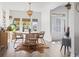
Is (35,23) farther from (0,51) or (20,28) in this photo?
(0,51)

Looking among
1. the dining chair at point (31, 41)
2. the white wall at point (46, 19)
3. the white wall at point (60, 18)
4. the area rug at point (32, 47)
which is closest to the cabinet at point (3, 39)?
the area rug at point (32, 47)

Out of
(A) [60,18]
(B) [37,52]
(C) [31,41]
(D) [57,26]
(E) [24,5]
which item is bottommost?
(B) [37,52]

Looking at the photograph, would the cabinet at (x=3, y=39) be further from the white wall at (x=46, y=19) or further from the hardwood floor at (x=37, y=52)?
the white wall at (x=46, y=19)

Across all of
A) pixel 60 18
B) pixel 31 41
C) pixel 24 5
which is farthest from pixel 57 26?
pixel 24 5

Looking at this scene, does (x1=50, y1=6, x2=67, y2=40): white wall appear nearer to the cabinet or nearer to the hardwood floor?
A: the hardwood floor

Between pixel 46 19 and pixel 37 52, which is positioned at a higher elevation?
pixel 46 19

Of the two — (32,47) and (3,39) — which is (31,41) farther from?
(3,39)

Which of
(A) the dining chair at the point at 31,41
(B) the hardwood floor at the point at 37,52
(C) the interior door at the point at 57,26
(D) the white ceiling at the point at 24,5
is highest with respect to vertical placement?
(D) the white ceiling at the point at 24,5

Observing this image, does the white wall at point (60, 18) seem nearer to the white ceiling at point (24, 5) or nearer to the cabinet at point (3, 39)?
the white ceiling at point (24, 5)

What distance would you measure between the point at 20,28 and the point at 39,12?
0.34m

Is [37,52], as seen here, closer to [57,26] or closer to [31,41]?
[31,41]

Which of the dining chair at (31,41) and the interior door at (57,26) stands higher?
the interior door at (57,26)

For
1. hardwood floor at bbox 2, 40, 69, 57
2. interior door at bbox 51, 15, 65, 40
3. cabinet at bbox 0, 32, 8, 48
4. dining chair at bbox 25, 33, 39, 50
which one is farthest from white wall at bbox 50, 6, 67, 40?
cabinet at bbox 0, 32, 8, 48

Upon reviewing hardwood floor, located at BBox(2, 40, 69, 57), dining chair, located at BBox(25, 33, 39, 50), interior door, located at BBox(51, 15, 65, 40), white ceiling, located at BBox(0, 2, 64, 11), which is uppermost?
white ceiling, located at BBox(0, 2, 64, 11)
